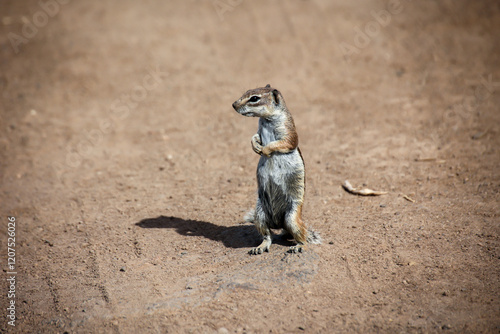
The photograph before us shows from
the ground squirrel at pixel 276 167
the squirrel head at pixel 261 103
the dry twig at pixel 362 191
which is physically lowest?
the dry twig at pixel 362 191

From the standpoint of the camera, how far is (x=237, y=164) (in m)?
8.80

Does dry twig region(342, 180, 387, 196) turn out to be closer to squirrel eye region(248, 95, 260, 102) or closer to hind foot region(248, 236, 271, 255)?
hind foot region(248, 236, 271, 255)

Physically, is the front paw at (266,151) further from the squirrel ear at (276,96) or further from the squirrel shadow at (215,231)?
the squirrel shadow at (215,231)

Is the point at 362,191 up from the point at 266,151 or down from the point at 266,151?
down

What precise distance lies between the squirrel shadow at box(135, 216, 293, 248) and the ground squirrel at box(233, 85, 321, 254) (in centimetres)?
37

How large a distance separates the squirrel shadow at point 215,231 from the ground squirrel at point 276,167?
1.20 feet

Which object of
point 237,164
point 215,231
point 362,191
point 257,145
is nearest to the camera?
point 257,145

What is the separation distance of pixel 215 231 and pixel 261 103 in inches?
83.6

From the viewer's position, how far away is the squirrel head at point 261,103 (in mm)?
5637

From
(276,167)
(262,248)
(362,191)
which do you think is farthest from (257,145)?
(362,191)

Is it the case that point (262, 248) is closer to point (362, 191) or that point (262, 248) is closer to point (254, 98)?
point (254, 98)

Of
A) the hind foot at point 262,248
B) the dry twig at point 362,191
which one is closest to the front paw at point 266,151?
the hind foot at point 262,248

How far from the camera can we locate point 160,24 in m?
13.6

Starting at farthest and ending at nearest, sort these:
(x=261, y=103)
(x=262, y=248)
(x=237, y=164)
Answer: (x=237, y=164), (x=262, y=248), (x=261, y=103)
